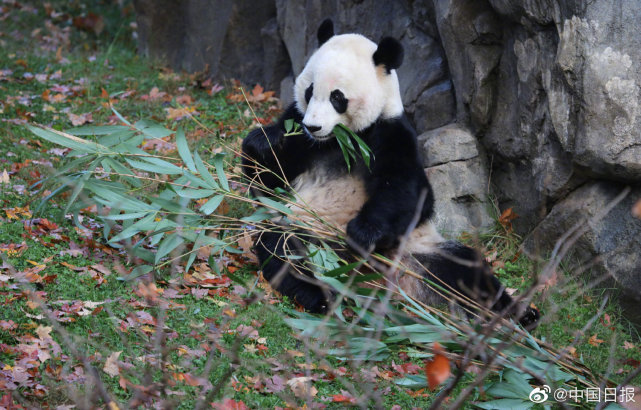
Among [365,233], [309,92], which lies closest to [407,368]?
[365,233]

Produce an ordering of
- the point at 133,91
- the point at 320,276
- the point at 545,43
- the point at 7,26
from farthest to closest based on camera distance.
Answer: the point at 7,26 < the point at 133,91 < the point at 545,43 < the point at 320,276

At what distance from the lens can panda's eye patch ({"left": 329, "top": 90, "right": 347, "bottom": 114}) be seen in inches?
155

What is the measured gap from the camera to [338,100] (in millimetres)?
3961

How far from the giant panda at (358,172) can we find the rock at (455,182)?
0.76m

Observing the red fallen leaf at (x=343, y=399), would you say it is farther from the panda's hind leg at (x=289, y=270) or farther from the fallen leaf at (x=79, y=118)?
the fallen leaf at (x=79, y=118)

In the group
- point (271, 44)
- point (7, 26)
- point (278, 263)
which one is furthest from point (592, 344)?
point (7, 26)

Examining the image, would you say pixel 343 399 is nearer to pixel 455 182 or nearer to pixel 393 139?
pixel 393 139

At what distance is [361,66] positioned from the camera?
4.03 meters

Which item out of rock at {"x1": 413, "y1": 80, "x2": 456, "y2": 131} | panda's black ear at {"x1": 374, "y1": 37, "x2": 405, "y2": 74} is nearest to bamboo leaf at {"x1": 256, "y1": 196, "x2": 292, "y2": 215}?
panda's black ear at {"x1": 374, "y1": 37, "x2": 405, "y2": 74}

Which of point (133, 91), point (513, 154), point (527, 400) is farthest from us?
point (133, 91)

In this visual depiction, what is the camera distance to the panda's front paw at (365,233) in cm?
377

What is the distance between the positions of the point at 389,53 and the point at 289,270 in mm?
1398

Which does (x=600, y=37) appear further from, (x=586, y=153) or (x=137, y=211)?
(x=137, y=211)

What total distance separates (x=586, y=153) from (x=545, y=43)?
821 mm
